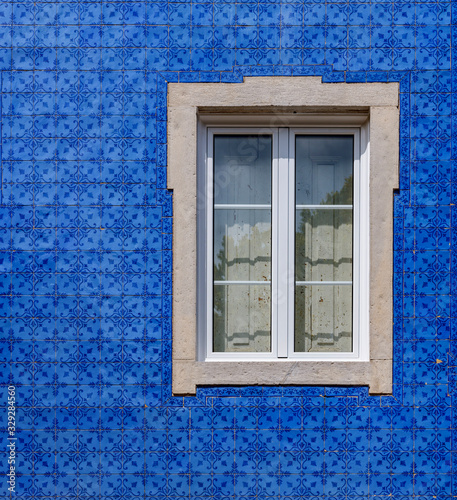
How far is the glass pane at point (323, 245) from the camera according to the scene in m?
3.54

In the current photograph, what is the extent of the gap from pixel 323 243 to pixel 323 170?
546 millimetres

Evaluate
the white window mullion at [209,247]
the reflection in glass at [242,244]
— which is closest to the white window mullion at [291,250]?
the reflection in glass at [242,244]

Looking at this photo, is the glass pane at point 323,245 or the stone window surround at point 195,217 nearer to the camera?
the stone window surround at point 195,217

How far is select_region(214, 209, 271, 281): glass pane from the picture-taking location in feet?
11.6

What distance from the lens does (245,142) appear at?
3551mm

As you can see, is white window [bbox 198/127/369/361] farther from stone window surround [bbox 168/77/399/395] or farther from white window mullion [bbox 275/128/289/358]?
stone window surround [bbox 168/77/399/395]

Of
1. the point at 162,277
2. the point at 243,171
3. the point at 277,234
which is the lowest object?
the point at 162,277

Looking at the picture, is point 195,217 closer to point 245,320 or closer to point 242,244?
point 242,244

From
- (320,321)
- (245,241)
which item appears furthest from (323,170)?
(320,321)

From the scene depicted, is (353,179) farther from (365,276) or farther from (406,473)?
(406,473)

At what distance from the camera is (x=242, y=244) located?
3.55 meters

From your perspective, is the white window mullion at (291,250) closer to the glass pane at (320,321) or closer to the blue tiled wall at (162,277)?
the glass pane at (320,321)

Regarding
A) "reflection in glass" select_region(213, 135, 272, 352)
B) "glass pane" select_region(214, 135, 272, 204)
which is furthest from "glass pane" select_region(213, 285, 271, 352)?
"glass pane" select_region(214, 135, 272, 204)

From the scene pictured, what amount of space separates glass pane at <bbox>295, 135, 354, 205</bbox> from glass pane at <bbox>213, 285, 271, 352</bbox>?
77 centimetres
